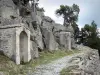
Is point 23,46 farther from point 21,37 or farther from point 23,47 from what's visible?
point 21,37

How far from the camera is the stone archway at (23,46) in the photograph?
910 inches

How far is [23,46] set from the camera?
23.4 meters

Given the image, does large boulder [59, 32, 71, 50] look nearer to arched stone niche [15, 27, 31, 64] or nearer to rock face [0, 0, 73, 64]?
rock face [0, 0, 73, 64]

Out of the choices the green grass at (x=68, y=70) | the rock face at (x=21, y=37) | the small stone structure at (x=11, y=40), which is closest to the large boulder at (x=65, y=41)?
the rock face at (x=21, y=37)

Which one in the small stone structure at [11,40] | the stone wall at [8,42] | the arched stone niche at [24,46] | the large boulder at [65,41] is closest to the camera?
the small stone structure at [11,40]

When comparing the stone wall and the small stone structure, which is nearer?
the small stone structure

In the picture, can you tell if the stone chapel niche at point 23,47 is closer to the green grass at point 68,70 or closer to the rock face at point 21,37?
the rock face at point 21,37

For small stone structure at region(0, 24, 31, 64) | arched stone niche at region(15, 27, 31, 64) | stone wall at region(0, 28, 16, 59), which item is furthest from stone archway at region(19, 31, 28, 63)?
stone wall at region(0, 28, 16, 59)

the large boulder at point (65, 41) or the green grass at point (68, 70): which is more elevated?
the large boulder at point (65, 41)

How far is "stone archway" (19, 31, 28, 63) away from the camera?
23122 millimetres

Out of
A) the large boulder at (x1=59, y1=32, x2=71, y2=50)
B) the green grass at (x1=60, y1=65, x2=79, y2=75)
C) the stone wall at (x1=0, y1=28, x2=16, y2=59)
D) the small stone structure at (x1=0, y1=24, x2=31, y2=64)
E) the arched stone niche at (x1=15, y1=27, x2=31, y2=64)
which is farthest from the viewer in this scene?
the large boulder at (x1=59, y1=32, x2=71, y2=50)

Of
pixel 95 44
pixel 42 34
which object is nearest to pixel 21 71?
pixel 42 34

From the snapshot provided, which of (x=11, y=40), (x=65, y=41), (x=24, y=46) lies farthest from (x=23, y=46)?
(x=65, y=41)

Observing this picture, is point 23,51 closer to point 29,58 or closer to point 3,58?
point 29,58
